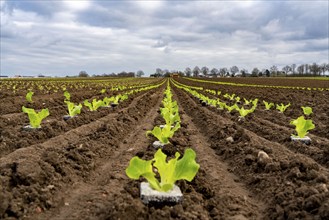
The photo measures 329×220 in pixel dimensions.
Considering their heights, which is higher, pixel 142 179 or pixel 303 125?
pixel 303 125

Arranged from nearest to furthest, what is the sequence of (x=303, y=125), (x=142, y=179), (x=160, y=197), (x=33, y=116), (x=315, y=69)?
1. (x=160, y=197)
2. (x=142, y=179)
3. (x=303, y=125)
4. (x=33, y=116)
5. (x=315, y=69)

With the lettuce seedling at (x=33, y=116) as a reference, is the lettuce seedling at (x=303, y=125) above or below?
below

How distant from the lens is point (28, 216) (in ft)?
11.6

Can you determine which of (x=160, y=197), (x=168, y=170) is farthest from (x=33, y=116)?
(x=160, y=197)

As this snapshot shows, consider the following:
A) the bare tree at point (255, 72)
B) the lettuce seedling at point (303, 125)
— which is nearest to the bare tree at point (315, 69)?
the bare tree at point (255, 72)

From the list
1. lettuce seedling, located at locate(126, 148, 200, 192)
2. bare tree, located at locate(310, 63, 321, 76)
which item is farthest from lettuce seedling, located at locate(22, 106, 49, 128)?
bare tree, located at locate(310, 63, 321, 76)

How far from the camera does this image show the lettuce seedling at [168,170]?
379 cm

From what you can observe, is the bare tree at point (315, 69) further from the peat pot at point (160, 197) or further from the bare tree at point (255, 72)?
the peat pot at point (160, 197)

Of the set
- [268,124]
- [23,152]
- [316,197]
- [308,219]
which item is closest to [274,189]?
[316,197]

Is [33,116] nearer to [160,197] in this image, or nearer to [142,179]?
[142,179]

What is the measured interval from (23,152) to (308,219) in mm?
3970

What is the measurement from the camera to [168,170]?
13.1ft

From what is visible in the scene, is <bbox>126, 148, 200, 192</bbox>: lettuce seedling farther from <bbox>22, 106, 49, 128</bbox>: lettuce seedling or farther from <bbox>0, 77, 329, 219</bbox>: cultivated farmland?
<bbox>22, 106, 49, 128</bbox>: lettuce seedling

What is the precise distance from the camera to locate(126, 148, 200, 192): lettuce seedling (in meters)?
3.79
